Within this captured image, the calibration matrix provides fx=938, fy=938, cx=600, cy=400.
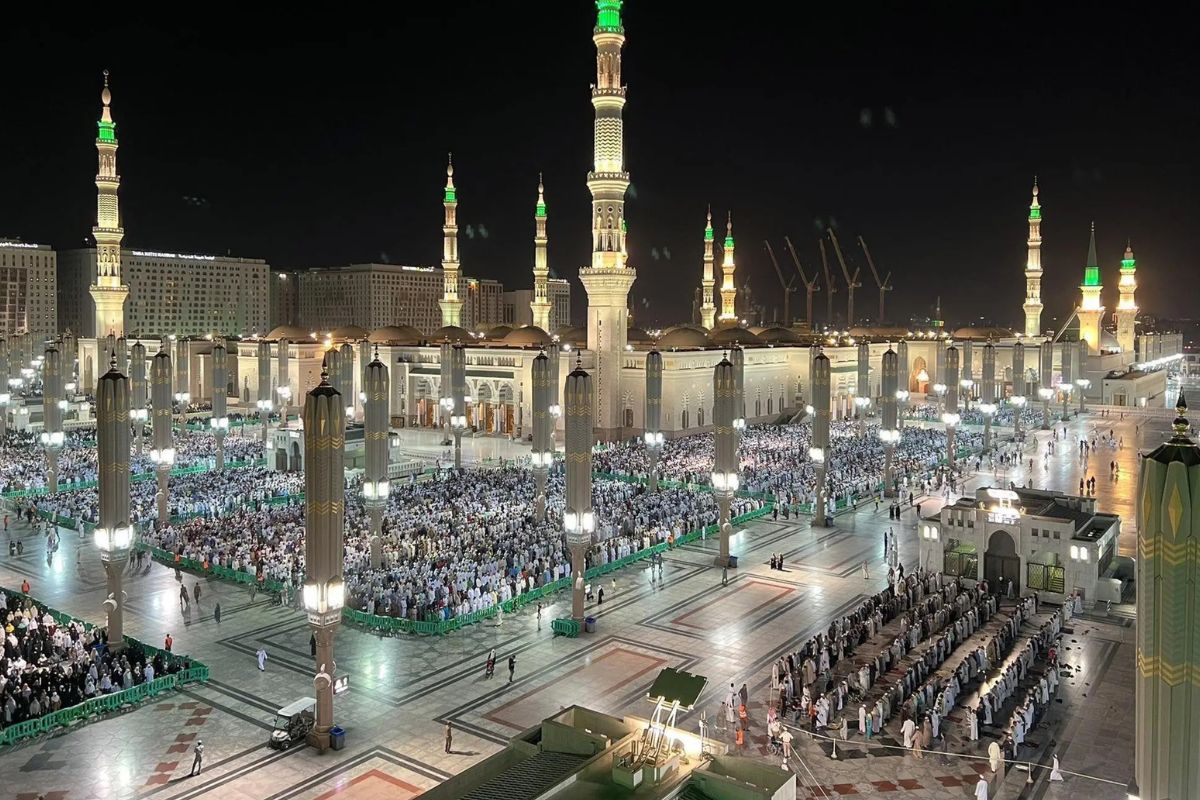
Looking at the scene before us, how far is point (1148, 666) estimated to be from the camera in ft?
27.3

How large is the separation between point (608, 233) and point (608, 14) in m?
A: 10.3

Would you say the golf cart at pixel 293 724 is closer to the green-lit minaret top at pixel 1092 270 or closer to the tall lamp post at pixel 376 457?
the tall lamp post at pixel 376 457

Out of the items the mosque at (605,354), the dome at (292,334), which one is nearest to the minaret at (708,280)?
the mosque at (605,354)

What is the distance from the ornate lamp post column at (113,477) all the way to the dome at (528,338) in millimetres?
36287

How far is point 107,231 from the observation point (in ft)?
184

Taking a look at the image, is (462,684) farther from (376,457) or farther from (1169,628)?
(1169,628)

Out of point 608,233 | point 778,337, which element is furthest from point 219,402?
point 778,337

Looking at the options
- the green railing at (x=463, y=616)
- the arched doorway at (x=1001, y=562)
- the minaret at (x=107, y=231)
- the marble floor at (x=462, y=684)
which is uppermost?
the minaret at (x=107, y=231)

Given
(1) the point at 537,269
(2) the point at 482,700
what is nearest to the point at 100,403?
(2) the point at 482,700

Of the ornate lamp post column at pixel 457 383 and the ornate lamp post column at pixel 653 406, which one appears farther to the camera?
the ornate lamp post column at pixel 457 383

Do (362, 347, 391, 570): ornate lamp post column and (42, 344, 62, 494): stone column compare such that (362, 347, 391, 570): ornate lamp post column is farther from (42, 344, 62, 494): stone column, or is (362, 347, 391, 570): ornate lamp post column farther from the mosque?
(42, 344, 62, 494): stone column

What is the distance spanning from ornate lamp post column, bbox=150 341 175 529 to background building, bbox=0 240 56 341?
3289 inches

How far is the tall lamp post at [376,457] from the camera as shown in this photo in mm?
24922

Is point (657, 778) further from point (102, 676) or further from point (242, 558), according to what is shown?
point (242, 558)
